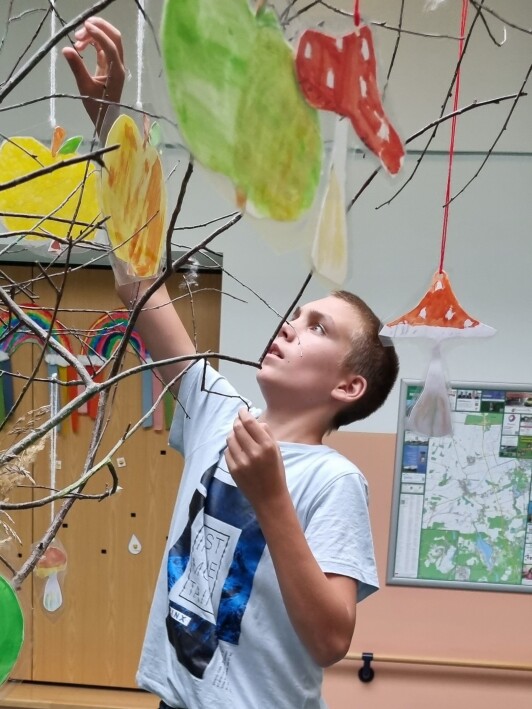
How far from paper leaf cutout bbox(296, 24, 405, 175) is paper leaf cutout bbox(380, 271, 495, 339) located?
167 millimetres

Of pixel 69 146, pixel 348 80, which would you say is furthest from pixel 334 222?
pixel 69 146

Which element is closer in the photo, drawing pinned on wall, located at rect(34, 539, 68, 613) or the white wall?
drawing pinned on wall, located at rect(34, 539, 68, 613)

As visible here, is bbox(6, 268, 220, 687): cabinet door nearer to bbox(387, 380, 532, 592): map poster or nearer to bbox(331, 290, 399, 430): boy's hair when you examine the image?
bbox(387, 380, 532, 592): map poster

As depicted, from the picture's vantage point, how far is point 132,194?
348 mm

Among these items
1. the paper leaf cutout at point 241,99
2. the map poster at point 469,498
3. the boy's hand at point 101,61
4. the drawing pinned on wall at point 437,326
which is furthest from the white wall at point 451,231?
the paper leaf cutout at point 241,99

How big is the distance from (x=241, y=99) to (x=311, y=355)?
1.26ft

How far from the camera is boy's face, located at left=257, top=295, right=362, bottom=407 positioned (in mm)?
610

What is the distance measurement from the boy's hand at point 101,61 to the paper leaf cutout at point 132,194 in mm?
23

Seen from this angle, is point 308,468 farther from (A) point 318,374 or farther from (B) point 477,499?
(B) point 477,499

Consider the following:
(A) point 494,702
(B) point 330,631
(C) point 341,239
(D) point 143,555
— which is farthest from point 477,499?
(C) point 341,239

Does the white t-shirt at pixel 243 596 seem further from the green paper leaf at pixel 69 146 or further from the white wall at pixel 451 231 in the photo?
the white wall at pixel 451 231

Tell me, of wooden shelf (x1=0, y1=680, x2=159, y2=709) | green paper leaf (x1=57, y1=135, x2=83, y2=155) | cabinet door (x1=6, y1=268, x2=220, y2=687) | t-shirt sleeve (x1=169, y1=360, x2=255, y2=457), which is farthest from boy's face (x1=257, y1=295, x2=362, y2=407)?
wooden shelf (x1=0, y1=680, x2=159, y2=709)

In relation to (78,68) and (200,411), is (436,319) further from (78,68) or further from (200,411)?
(200,411)

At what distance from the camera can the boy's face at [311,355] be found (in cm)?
61
